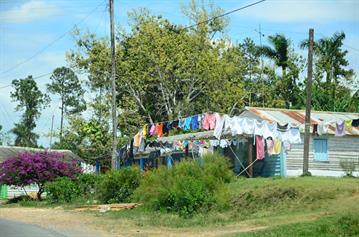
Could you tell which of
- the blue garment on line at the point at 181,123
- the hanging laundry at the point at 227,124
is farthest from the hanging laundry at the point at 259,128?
the blue garment on line at the point at 181,123

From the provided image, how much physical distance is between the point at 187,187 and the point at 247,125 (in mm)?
7149

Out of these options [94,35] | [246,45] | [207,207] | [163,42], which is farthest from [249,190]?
[246,45]

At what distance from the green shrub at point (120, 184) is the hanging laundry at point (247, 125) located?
18.3 feet

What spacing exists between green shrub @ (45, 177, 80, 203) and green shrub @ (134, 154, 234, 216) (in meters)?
7.32

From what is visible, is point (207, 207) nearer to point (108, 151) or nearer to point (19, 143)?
point (108, 151)

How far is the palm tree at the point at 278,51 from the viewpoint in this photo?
154 feet

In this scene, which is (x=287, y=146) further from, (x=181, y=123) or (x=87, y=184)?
(x=87, y=184)

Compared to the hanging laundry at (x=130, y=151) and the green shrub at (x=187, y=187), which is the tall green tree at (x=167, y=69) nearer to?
the hanging laundry at (x=130, y=151)

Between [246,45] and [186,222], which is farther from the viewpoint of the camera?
[246,45]

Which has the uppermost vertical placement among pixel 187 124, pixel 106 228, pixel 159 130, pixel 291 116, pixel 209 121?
pixel 291 116

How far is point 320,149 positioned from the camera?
102 feet

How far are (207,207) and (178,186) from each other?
5.11 feet

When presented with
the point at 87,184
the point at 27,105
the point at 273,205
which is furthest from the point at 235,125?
the point at 27,105

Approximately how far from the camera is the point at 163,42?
4338 centimetres
